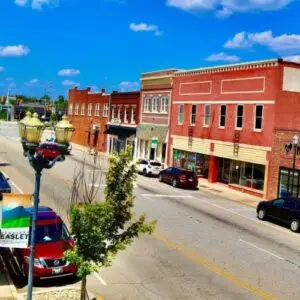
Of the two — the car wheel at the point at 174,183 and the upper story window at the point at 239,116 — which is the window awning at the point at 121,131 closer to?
the car wheel at the point at 174,183

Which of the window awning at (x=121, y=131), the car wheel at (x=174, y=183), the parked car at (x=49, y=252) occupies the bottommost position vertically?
the car wheel at (x=174, y=183)

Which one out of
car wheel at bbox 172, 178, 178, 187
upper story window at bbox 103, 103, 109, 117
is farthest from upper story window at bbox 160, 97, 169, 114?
upper story window at bbox 103, 103, 109, 117

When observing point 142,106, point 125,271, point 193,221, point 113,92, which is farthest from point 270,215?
point 113,92

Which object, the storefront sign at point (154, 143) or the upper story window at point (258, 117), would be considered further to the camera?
the storefront sign at point (154, 143)

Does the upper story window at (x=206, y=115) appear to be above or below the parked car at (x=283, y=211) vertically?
above

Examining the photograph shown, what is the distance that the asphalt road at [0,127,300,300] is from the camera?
46.5ft

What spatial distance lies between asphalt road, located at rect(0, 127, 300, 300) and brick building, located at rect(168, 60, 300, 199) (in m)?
6.59

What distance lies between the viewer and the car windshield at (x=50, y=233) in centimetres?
1487

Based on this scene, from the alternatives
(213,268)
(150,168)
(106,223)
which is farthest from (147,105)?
(106,223)

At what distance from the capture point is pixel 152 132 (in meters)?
53.1

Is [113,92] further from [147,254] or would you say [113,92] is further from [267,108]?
[147,254]

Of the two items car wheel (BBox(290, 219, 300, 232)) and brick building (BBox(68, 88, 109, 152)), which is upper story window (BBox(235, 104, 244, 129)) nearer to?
car wheel (BBox(290, 219, 300, 232))

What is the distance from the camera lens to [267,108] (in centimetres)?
3594

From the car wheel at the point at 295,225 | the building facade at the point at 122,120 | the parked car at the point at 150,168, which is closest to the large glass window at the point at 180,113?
the parked car at the point at 150,168
